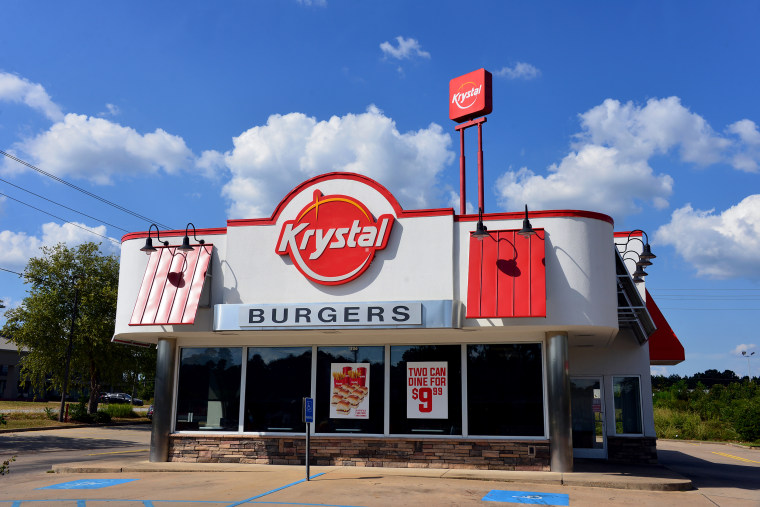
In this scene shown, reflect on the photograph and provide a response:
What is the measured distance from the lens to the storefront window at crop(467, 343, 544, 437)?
14914 millimetres

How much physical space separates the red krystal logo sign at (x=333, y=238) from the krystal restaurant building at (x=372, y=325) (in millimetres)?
36

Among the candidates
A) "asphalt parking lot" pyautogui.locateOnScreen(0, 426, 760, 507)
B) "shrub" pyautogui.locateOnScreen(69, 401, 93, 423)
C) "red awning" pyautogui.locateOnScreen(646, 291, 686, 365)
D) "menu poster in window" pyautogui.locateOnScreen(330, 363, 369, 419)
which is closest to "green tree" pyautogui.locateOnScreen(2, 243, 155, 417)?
"shrub" pyautogui.locateOnScreen(69, 401, 93, 423)

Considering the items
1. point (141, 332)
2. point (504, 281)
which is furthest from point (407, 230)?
point (141, 332)

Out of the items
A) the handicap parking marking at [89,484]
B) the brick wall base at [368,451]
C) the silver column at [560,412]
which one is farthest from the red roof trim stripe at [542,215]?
the handicap parking marking at [89,484]

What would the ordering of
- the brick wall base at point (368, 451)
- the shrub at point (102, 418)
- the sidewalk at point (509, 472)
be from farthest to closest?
the shrub at point (102, 418) < the brick wall base at point (368, 451) < the sidewalk at point (509, 472)

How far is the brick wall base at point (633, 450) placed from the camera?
17969 mm

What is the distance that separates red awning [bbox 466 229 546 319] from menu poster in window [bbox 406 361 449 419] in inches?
93.8

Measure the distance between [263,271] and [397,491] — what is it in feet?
21.3

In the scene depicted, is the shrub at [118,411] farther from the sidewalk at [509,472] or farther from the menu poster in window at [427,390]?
the menu poster in window at [427,390]

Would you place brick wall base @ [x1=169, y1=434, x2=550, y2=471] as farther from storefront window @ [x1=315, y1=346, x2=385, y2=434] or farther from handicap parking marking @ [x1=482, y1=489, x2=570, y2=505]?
handicap parking marking @ [x1=482, y1=489, x2=570, y2=505]

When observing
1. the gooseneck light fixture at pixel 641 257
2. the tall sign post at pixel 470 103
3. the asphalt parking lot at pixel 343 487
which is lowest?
the asphalt parking lot at pixel 343 487

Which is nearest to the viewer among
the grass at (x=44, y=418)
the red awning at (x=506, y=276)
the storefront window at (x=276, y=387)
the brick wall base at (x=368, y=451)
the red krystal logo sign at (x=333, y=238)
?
the red awning at (x=506, y=276)

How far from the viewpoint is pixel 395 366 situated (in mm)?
15930

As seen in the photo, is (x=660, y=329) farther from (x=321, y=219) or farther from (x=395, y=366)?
(x=321, y=219)
